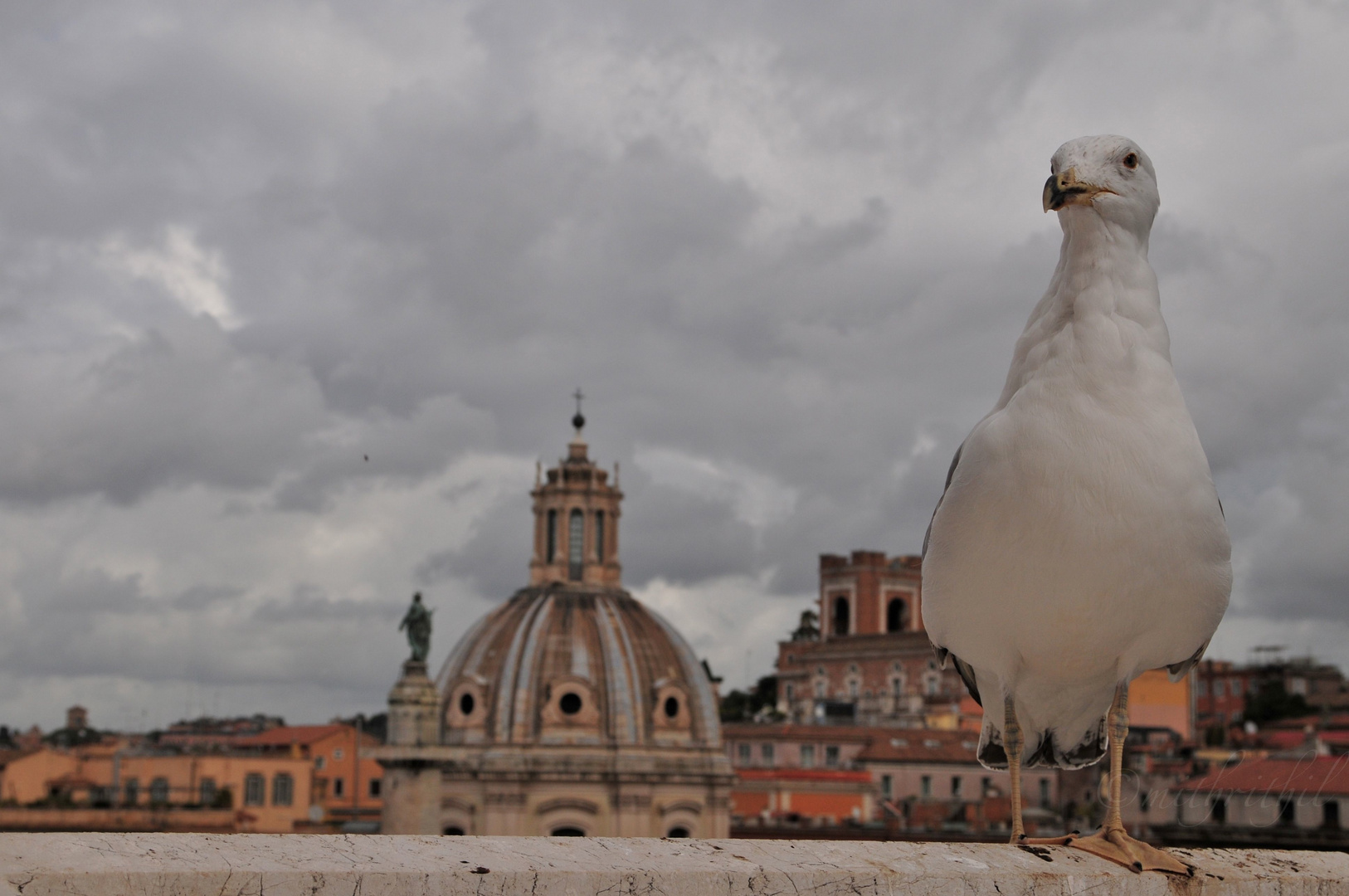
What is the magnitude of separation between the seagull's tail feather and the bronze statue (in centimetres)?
4141

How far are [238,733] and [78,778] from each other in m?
28.9

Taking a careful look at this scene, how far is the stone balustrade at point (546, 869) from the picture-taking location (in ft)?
10.4

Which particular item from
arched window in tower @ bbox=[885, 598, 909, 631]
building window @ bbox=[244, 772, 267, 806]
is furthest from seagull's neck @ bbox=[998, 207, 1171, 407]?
arched window in tower @ bbox=[885, 598, 909, 631]

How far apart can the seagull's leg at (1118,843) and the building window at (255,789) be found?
155 feet

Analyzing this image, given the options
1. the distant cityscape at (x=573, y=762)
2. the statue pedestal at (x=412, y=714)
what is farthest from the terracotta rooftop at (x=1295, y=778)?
the statue pedestal at (x=412, y=714)

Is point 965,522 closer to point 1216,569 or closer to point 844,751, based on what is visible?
point 1216,569

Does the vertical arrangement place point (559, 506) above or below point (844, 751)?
above

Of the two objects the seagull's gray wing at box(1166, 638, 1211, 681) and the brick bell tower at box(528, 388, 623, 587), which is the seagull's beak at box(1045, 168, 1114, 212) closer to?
the seagull's gray wing at box(1166, 638, 1211, 681)

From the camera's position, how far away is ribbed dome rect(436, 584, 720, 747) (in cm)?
5044

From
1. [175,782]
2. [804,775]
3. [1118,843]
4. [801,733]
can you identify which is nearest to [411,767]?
[175,782]

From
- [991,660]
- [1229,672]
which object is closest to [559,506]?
[1229,672]

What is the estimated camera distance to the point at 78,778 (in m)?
50.3

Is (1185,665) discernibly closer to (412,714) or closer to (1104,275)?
(1104,275)

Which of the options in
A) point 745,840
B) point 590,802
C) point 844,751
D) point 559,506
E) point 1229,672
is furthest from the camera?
point 1229,672
